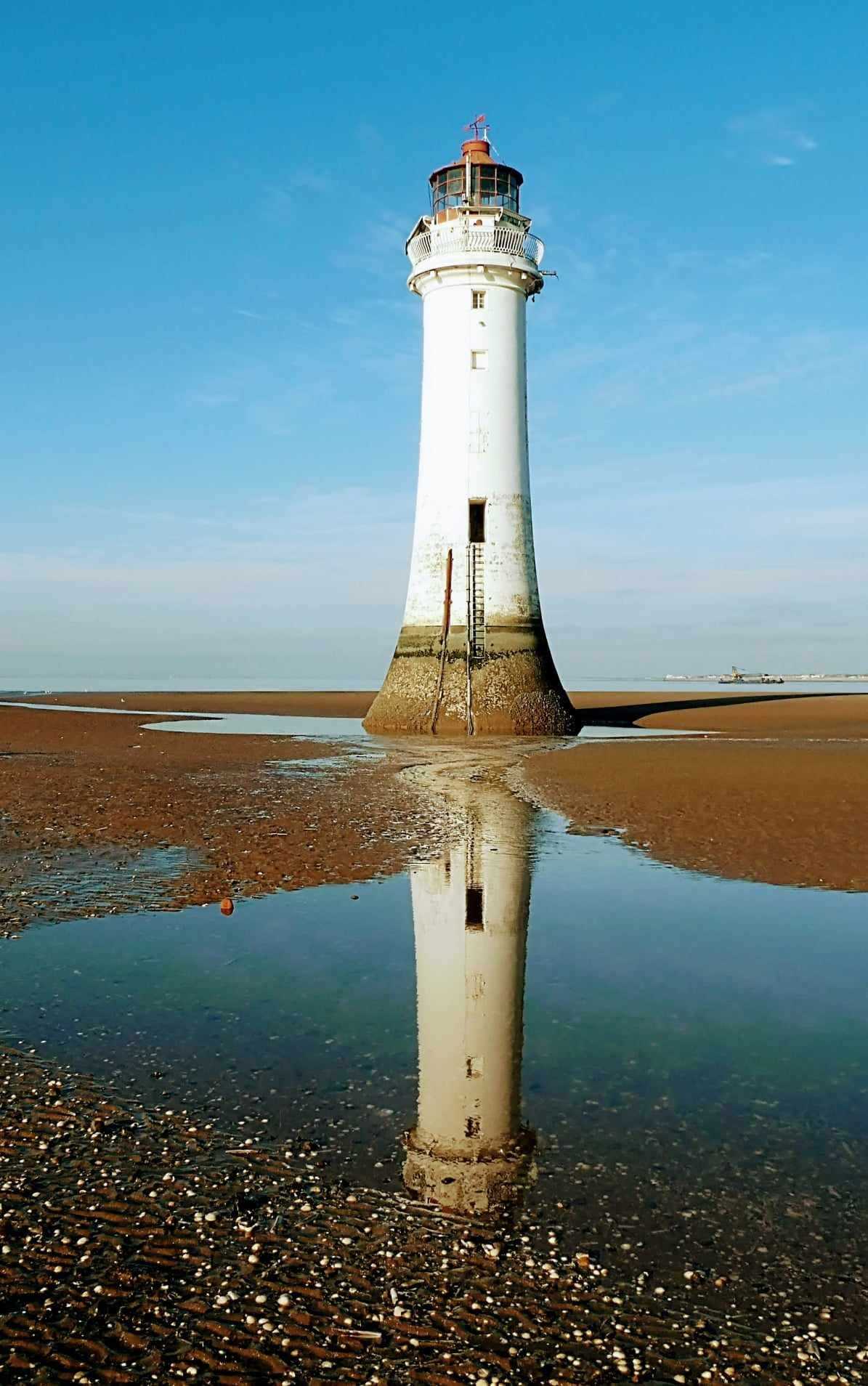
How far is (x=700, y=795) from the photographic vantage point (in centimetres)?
1655

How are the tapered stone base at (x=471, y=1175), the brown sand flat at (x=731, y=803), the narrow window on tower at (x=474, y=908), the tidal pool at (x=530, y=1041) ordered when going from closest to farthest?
the tapered stone base at (x=471, y=1175) < the tidal pool at (x=530, y=1041) < the narrow window on tower at (x=474, y=908) < the brown sand flat at (x=731, y=803)

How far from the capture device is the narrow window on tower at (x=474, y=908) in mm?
8719

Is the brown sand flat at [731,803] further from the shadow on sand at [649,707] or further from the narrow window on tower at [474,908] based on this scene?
the shadow on sand at [649,707]

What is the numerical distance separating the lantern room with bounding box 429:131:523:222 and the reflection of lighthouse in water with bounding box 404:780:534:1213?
897 inches

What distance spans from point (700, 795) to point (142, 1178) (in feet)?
44.0

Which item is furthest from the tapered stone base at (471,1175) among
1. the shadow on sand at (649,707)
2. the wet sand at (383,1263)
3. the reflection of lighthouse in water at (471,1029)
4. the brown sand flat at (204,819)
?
the shadow on sand at (649,707)

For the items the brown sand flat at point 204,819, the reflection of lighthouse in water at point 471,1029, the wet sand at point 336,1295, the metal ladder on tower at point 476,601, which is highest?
the metal ladder on tower at point 476,601

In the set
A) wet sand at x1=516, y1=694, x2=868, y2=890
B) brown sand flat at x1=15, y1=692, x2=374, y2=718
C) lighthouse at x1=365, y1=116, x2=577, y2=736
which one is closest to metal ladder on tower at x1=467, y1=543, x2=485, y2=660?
lighthouse at x1=365, y1=116, x2=577, y2=736

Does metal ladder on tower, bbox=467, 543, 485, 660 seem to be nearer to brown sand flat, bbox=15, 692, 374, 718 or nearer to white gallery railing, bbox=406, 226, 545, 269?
white gallery railing, bbox=406, 226, 545, 269

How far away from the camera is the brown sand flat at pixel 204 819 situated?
10.5 metres

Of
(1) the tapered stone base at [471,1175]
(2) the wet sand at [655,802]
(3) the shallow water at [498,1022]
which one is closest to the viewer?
(1) the tapered stone base at [471,1175]

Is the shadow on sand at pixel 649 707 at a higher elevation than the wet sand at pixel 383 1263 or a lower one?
higher

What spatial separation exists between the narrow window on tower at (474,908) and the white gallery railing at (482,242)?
22.9 m

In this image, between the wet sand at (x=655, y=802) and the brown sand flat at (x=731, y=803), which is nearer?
the wet sand at (x=655, y=802)
